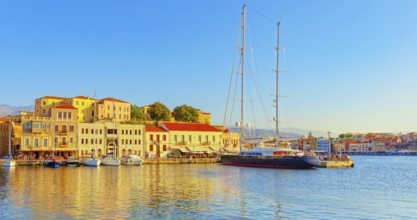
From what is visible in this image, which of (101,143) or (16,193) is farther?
(101,143)

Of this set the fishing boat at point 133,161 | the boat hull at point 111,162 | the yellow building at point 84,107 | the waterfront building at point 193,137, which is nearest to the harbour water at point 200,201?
the boat hull at point 111,162

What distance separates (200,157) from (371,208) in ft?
217

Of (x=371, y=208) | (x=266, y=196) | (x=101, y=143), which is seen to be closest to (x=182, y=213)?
(x=266, y=196)

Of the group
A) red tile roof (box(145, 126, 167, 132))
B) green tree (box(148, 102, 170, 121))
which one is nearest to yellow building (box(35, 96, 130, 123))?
green tree (box(148, 102, 170, 121))

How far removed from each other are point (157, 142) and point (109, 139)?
400 inches

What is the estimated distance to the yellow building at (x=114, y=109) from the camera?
107688 mm

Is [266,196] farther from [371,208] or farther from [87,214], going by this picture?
[87,214]

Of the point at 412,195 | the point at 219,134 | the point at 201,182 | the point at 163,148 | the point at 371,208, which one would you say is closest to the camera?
the point at 371,208

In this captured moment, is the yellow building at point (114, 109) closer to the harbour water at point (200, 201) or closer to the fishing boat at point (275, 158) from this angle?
the fishing boat at point (275, 158)

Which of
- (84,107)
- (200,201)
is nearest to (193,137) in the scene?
(84,107)

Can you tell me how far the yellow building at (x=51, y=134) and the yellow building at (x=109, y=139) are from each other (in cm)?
198

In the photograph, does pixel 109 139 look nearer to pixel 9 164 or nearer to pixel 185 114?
pixel 9 164

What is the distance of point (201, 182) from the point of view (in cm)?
4453

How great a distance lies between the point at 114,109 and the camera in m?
107
